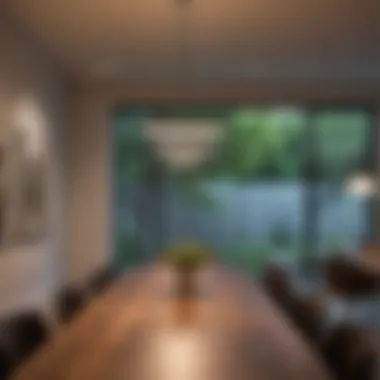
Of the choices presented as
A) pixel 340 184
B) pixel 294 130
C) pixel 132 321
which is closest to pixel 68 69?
pixel 294 130

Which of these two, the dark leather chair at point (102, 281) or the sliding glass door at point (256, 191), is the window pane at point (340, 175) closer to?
the sliding glass door at point (256, 191)

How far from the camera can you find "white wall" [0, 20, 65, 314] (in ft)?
17.8

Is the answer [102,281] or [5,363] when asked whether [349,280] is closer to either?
[102,281]

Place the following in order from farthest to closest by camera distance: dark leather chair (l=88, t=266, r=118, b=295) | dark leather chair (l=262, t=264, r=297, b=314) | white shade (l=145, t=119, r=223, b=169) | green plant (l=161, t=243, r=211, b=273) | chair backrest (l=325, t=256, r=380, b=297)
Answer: chair backrest (l=325, t=256, r=380, b=297), white shade (l=145, t=119, r=223, b=169), dark leather chair (l=88, t=266, r=118, b=295), dark leather chair (l=262, t=264, r=297, b=314), green plant (l=161, t=243, r=211, b=273)

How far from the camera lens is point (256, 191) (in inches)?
333

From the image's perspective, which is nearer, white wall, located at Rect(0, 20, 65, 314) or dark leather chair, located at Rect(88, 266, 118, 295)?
dark leather chair, located at Rect(88, 266, 118, 295)

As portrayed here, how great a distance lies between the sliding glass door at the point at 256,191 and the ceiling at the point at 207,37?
71 cm

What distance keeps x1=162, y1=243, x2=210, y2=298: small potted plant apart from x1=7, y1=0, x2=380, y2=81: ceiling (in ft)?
4.88

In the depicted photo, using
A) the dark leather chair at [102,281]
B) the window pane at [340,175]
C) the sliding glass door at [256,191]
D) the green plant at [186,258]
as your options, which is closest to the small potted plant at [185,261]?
the green plant at [186,258]

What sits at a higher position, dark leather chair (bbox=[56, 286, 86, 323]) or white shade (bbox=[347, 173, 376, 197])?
white shade (bbox=[347, 173, 376, 197])

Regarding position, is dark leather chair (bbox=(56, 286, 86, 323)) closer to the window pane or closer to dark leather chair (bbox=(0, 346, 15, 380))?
dark leather chair (bbox=(0, 346, 15, 380))

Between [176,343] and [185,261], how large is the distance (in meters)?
1.31

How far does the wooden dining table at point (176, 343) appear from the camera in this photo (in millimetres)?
2510

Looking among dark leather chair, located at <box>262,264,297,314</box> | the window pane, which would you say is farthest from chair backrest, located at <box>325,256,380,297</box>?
the window pane
